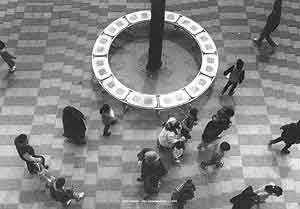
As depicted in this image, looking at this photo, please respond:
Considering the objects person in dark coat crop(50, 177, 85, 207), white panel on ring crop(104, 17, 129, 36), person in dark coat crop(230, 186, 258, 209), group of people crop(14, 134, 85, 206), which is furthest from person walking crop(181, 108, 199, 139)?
white panel on ring crop(104, 17, 129, 36)

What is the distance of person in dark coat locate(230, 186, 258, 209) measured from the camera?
9875mm

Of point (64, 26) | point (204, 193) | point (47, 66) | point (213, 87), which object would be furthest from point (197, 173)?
point (64, 26)

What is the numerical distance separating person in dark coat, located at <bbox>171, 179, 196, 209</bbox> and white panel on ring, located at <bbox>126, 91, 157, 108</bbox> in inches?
123

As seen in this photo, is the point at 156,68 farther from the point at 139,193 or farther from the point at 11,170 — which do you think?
the point at 11,170

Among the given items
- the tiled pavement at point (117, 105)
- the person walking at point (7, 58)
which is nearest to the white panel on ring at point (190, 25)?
the tiled pavement at point (117, 105)

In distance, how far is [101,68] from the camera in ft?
43.4

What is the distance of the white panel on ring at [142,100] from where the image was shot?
12.5 meters

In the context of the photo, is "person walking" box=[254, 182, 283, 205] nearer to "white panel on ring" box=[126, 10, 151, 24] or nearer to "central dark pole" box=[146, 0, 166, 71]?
"central dark pole" box=[146, 0, 166, 71]

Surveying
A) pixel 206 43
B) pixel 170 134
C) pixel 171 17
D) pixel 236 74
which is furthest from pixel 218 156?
pixel 171 17

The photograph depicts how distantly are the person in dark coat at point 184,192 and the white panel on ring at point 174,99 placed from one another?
10.0 ft

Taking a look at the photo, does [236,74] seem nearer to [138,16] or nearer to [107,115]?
[107,115]

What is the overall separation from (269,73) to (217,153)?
4.39 meters

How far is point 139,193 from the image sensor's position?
11.2 metres

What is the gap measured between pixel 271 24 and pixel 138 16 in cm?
454
